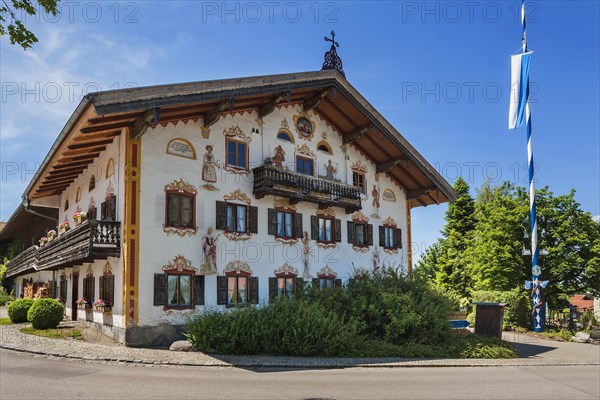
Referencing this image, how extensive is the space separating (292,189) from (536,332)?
49.4 ft

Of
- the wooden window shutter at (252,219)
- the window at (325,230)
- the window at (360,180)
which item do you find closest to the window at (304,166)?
the window at (325,230)

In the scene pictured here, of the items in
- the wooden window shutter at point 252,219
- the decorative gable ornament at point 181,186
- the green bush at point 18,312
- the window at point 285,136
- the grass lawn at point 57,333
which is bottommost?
the grass lawn at point 57,333

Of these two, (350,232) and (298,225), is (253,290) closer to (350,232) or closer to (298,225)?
(298,225)

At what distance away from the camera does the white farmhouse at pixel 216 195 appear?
64.5 feet

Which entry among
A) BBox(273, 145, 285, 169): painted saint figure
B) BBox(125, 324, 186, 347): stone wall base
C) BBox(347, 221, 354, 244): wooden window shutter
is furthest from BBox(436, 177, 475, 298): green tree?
BBox(125, 324, 186, 347): stone wall base

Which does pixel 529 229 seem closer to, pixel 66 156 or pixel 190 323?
pixel 190 323

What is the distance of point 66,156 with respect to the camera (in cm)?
2214

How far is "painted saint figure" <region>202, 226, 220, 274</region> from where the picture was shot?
21.6m

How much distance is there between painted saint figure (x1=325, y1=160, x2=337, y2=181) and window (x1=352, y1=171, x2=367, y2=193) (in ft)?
5.34

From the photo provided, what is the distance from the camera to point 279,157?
2533 cm

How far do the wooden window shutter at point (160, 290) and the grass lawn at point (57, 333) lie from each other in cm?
335

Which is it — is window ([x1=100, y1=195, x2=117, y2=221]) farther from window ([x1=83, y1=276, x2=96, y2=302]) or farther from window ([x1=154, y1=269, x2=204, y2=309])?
window ([x1=154, y1=269, x2=204, y2=309])

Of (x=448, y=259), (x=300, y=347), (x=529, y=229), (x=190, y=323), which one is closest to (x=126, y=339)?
(x=190, y=323)

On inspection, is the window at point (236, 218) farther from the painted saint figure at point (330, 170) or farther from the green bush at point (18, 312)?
the green bush at point (18, 312)
